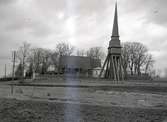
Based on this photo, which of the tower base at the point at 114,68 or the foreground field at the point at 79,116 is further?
the tower base at the point at 114,68

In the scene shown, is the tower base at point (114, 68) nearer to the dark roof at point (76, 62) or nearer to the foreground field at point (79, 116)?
the dark roof at point (76, 62)

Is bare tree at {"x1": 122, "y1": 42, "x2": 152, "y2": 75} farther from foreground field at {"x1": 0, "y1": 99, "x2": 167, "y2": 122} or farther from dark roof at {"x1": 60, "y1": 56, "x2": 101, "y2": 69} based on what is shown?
foreground field at {"x1": 0, "y1": 99, "x2": 167, "y2": 122}

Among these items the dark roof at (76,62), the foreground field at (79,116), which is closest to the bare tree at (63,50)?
the dark roof at (76,62)

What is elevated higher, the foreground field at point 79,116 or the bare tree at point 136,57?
the bare tree at point 136,57

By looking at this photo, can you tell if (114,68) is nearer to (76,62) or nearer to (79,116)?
(76,62)

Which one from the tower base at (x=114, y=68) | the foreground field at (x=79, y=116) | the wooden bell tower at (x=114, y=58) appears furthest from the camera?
the wooden bell tower at (x=114, y=58)

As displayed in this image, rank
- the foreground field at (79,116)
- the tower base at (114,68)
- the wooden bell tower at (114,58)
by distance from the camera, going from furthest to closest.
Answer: the wooden bell tower at (114,58), the tower base at (114,68), the foreground field at (79,116)

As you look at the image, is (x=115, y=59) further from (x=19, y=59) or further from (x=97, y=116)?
(x=97, y=116)

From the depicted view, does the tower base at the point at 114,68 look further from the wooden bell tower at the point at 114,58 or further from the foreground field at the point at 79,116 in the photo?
the foreground field at the point at 79,116

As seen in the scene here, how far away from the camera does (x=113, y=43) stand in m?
56.0

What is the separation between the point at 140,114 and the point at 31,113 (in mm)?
4781

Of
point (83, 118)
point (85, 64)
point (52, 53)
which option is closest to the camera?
point (83, 118)

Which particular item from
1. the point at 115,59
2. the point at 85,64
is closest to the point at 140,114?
the point at 115,59

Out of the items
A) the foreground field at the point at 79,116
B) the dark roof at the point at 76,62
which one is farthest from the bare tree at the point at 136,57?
the foreground field at the point at 79,116
